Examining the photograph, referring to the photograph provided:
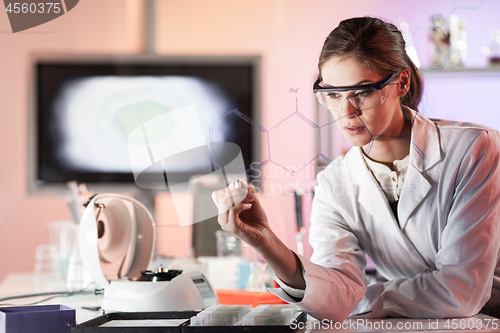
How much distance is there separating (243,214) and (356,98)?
0.96 ft

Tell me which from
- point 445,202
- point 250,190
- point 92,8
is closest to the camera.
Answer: point 250,190

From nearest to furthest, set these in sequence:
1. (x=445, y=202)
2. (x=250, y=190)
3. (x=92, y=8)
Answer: (x=250, y=190)
(x=445, y=202)
(x=92, y=8)

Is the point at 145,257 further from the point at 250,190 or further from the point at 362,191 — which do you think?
the point at 362,191

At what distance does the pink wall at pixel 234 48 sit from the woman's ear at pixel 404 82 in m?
0.10

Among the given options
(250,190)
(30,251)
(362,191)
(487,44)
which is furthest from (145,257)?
(487,44)

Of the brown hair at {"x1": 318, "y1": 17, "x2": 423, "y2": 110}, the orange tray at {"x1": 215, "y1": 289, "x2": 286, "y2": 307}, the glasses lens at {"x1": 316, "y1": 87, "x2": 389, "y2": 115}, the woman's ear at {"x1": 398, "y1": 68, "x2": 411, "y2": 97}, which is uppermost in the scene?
the brown hair at {"x1": 318, "y1": 17, "x2": 423, "y2": 110}

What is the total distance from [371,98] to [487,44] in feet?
1.12

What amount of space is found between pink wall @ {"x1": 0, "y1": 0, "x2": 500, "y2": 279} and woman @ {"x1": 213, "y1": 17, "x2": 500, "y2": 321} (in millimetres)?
43

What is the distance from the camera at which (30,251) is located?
1199 mm

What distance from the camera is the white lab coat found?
0.93 meters

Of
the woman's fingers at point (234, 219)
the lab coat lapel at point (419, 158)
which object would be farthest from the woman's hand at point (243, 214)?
the lab coat lapel at point (419, 158)

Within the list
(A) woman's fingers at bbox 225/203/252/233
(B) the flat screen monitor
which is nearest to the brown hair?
(B) the flat screen monitor

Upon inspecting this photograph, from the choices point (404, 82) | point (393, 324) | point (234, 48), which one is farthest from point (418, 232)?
point (234, 48)

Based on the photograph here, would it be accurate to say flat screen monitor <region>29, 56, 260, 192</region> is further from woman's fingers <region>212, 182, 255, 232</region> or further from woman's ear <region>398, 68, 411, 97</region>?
woman's ear <region>398, 68, 411, 97</region>
